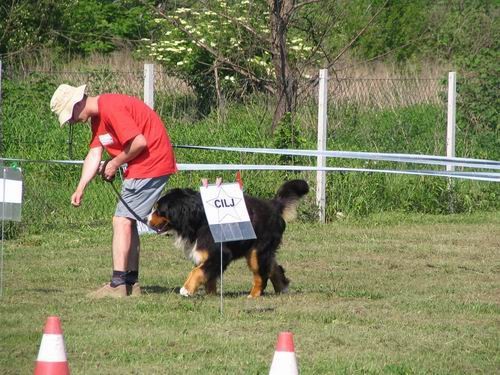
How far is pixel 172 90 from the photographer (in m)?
15.1

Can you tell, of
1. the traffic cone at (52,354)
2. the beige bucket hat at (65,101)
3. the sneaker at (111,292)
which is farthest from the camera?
the sneaker at (111,292)

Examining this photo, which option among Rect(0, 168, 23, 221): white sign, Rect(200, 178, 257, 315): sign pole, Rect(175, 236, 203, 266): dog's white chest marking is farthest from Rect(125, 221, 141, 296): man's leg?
Rect(200, 178, 257, 315): sign pole

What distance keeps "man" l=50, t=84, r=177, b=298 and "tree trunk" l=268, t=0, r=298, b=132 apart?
6.83 meters

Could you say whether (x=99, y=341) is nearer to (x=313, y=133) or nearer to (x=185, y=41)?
(x=313, y=133)

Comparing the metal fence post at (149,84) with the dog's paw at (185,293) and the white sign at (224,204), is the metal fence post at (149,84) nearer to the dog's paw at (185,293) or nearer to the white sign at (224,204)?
the dog's paw at (185,293)

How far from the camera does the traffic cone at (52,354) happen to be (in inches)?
208

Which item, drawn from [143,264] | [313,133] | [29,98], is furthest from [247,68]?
[143,264]

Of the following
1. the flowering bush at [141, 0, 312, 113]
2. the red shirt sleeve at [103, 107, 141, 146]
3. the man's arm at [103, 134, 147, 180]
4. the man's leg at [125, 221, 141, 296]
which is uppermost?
the flowering bush at [141, 0, 312, 113]

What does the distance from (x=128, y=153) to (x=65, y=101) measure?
2.02 feet

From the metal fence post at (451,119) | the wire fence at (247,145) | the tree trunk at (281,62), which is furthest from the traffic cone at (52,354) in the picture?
the metal fence post at (451,119)

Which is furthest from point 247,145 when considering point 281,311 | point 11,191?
point 281,311

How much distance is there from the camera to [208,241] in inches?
351

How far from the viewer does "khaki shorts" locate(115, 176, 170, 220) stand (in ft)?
29.3

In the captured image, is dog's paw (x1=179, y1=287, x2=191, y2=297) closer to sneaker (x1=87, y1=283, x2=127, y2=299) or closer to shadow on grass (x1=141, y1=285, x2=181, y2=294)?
shadow on grass (x1=141, y1=285, x2=181, y2=294)
